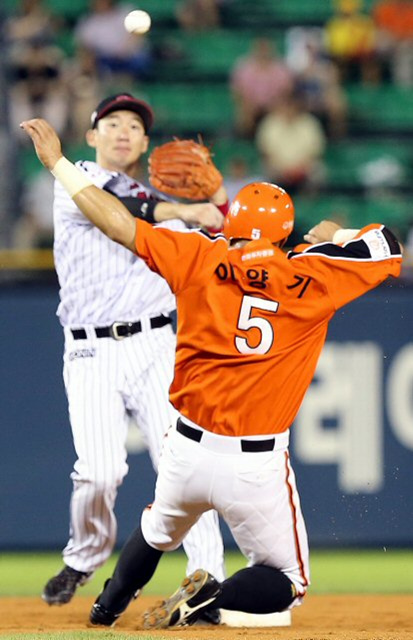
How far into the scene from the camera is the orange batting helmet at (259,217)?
4930 millimetres

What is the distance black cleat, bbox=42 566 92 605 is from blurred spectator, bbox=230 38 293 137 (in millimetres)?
6191

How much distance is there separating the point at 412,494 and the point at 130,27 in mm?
3853

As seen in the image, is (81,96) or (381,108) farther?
(381,108)

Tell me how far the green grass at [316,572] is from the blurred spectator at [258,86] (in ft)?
14.5

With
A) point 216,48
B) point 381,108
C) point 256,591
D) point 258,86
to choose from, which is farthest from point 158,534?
point 216,48

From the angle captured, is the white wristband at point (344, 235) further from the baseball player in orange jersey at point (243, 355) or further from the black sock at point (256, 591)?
the black sock at point (256, 591)

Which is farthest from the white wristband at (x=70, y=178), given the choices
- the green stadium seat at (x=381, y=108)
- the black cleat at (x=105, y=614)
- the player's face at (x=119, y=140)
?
the green stadium seat at (x=381, y=108)

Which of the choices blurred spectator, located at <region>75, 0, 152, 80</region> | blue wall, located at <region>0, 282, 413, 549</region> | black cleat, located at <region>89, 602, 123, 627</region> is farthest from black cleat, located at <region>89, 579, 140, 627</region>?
blurred spectator, located at <region>75, 0, 152, 80</region>

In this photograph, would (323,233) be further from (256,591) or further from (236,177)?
(236,177)

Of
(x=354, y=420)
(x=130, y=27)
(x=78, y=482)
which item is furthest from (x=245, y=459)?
(x=354, y=420)

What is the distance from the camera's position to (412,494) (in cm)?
869

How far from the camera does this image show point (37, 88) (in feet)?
36.8

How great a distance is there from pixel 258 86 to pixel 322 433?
4.04 m

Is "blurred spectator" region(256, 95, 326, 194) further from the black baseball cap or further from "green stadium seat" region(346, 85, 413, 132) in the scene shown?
the black baseball cap
